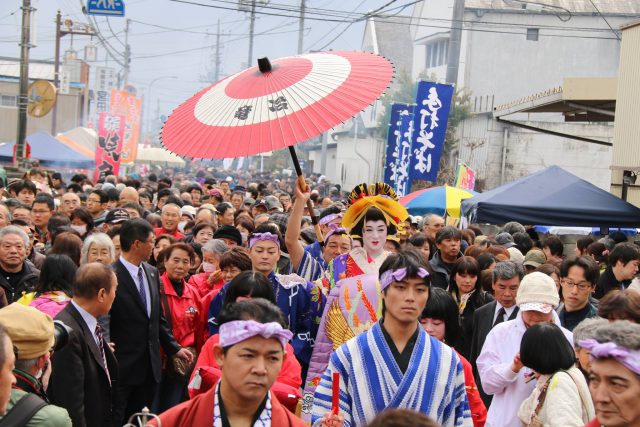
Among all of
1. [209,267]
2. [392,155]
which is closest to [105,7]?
[392,155]

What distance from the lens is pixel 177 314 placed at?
827cm

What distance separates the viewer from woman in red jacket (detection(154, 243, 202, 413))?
26.7 feet

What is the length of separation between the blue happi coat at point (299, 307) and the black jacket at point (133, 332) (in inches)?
26.8

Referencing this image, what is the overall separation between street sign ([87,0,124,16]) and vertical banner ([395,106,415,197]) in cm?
1012

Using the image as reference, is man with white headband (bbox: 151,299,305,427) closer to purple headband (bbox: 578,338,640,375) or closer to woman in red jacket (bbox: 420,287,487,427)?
purple headband (bbox: 578,338,640,375)

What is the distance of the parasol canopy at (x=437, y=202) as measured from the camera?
17062 mm

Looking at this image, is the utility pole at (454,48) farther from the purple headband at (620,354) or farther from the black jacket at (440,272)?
the purple headband at (620,354)

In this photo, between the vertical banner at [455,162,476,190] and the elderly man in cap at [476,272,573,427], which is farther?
the vertical banner at [455,162,476,190]

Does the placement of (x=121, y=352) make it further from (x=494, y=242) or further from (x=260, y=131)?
(x=494, y=242)

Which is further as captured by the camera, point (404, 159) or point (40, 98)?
point (40, 98)

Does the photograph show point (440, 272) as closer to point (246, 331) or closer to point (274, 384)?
point (274, 384)

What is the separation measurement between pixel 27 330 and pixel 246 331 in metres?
1.18

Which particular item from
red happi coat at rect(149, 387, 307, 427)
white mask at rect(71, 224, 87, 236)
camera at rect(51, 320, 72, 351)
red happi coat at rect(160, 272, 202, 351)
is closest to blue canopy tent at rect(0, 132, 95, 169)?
white mask at rect(71, 224, 87, 236)

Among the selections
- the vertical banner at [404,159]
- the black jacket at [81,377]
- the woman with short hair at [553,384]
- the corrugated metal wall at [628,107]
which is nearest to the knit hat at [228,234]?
the black jacket at [81,377]
